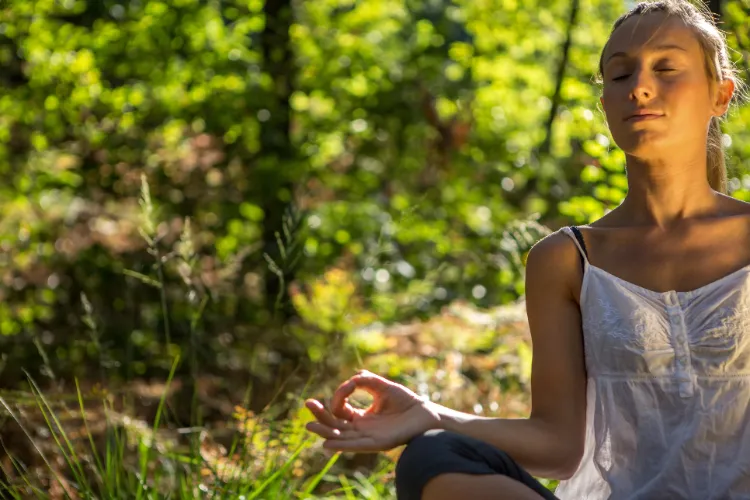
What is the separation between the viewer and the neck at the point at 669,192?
2105mm

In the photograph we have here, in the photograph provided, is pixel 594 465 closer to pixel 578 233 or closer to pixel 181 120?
pixel 578 233

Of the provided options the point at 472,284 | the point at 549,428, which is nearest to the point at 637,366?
the point at 549,428

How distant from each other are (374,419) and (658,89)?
826mm

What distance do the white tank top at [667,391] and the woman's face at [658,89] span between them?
275mm

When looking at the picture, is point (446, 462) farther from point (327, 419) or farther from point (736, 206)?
point (736, 206)

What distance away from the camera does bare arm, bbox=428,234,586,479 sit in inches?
75.4

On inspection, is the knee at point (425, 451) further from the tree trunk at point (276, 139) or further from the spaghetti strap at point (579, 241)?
the tree trunk at point (276, 139)

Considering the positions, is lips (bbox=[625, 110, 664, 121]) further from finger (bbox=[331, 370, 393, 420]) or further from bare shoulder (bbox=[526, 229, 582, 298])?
finger (bbox=[331, 370, 393, 420])

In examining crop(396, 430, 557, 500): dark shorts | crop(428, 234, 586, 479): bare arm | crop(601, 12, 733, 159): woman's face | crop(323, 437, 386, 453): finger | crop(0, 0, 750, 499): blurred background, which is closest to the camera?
crop(396, 430, 557, 500): dark shorts

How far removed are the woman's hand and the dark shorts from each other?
10 cm

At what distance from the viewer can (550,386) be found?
2.04m

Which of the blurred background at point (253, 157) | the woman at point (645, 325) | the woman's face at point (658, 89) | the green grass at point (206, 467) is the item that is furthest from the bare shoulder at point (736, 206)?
the blurred background at point (253, 157)

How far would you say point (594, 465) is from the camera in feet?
6.75

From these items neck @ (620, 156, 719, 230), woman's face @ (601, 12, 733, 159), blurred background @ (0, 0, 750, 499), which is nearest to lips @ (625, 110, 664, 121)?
woman's face @ (601, 12, 733, 159)
